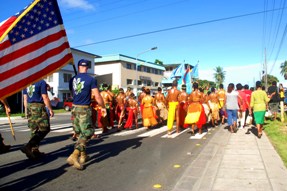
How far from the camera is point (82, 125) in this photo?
18.7 ft

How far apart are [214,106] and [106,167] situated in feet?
27.9

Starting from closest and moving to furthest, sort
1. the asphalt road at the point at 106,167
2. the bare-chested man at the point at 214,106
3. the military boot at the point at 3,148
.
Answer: the asphalt road at the point at 106,167
the military boot at the point at 3,148
the bare-chested man at the point at 214,106

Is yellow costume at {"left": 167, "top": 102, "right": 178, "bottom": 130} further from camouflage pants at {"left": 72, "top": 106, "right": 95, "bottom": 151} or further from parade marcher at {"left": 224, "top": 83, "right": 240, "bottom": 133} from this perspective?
camouflage pants at {"left": 72, "top": 106, "right": 95, "bottom": 151}

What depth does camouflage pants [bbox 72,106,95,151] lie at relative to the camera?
570 cm

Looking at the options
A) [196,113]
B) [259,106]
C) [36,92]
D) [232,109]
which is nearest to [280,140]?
[259,106]

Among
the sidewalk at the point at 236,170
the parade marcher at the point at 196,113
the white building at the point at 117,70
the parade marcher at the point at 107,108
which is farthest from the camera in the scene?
the white building at the point at 117,70

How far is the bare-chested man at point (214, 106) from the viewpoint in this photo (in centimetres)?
1298

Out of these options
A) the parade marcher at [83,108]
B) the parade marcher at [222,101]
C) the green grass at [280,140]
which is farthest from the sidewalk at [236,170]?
the parade marcher at [222,101]

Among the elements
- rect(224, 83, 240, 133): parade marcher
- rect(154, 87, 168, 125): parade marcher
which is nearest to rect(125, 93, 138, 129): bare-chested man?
rect(154, 87, 168, 125): parade marcher

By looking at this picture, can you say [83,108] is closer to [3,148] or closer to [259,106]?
[3,148]

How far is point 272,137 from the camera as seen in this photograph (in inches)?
359

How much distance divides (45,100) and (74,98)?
861 millimetres

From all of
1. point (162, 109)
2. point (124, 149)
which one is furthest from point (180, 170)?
point (162, 109)

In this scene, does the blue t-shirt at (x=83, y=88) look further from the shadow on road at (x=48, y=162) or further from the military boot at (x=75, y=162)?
the shadow on road at (x=48, y=162)
